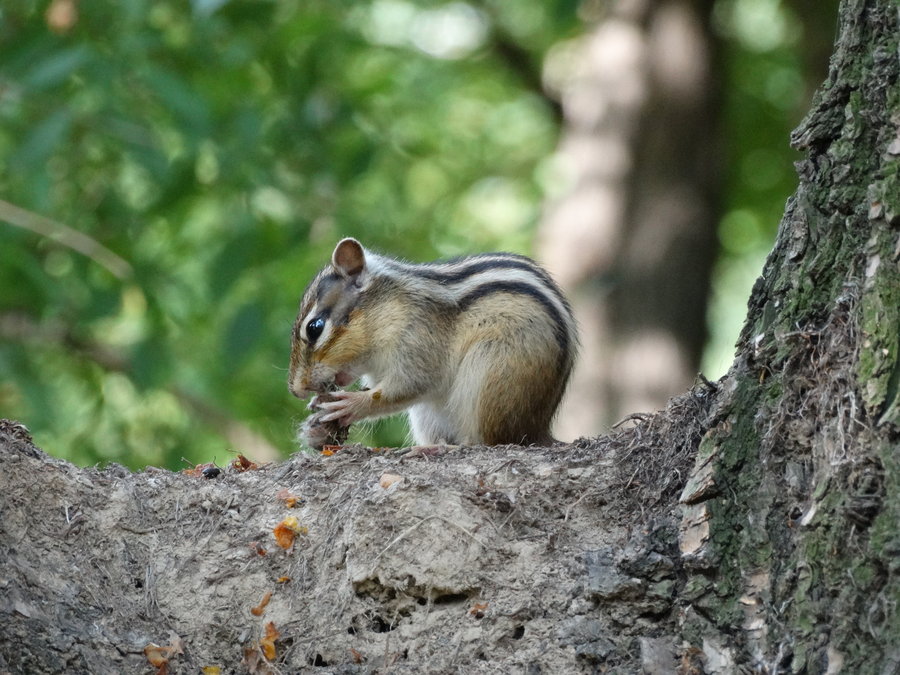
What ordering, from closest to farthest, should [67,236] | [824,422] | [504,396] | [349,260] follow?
[824,422] < [504,396] < [349,260] < [67,236]

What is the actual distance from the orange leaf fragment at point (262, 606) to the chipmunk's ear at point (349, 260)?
2299 millimetres

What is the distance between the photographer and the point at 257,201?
8.45 meters

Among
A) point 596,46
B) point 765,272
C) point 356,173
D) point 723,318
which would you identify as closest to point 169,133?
point 356,173

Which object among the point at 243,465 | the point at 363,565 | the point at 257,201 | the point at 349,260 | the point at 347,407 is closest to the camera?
the point at 363,565

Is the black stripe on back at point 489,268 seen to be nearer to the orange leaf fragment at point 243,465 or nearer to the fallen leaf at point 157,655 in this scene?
the orange leaf fragment at point 243,465

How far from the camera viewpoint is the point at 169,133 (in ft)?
31.9

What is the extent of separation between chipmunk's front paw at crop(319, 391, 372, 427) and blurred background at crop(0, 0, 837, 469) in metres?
1.41

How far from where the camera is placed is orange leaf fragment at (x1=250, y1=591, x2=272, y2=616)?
3572 millimetres

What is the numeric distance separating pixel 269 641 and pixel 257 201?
5.38 m

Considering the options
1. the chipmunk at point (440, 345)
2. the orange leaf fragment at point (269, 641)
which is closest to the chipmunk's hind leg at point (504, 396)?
the chipmunk at point (440, 345)

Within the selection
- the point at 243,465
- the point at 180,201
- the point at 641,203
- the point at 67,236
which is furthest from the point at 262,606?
the point at 641,203

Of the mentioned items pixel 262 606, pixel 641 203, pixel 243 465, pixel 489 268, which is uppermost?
pixel 641 203

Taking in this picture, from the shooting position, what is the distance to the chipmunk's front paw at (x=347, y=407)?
17.0 ft

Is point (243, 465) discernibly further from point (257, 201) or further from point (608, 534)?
point (257, 201)
